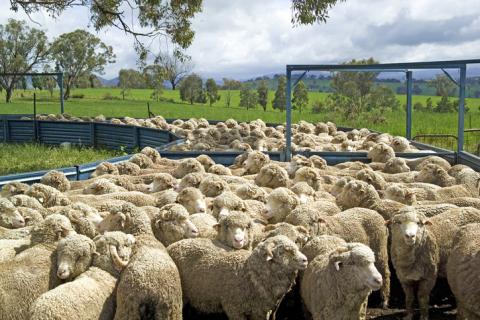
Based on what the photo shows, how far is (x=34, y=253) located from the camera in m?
5.42

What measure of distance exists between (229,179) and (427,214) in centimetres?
327

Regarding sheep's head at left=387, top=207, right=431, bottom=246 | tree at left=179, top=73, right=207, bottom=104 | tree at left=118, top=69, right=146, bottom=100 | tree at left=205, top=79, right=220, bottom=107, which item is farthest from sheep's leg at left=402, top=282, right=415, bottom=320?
tree at left=118, top=69, right=146, bottom=100

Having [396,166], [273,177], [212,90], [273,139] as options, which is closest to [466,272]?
[273,177]

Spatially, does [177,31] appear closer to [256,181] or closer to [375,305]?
[256,181]

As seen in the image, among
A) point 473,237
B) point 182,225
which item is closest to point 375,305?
point 473,237

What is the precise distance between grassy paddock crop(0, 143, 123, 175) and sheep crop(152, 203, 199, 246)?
9.74 meters

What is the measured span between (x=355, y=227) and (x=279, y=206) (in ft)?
3.52

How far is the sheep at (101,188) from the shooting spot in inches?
344

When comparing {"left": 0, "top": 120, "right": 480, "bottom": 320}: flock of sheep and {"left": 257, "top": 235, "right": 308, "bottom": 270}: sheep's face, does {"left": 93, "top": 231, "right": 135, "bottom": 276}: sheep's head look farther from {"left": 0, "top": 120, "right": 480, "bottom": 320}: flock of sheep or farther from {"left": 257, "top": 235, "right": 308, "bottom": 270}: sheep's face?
{"left": 257, "top": 235, "right": 308, "bottom": 270}: sheep's face

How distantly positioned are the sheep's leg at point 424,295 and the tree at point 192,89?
214ft

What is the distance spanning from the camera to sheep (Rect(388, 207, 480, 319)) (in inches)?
244

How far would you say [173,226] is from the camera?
6.31 m

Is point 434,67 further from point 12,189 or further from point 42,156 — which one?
point 42,156

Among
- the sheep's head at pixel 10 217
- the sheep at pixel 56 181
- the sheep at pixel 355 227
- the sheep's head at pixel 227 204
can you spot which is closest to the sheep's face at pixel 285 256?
the sheep at pixel 355 227
